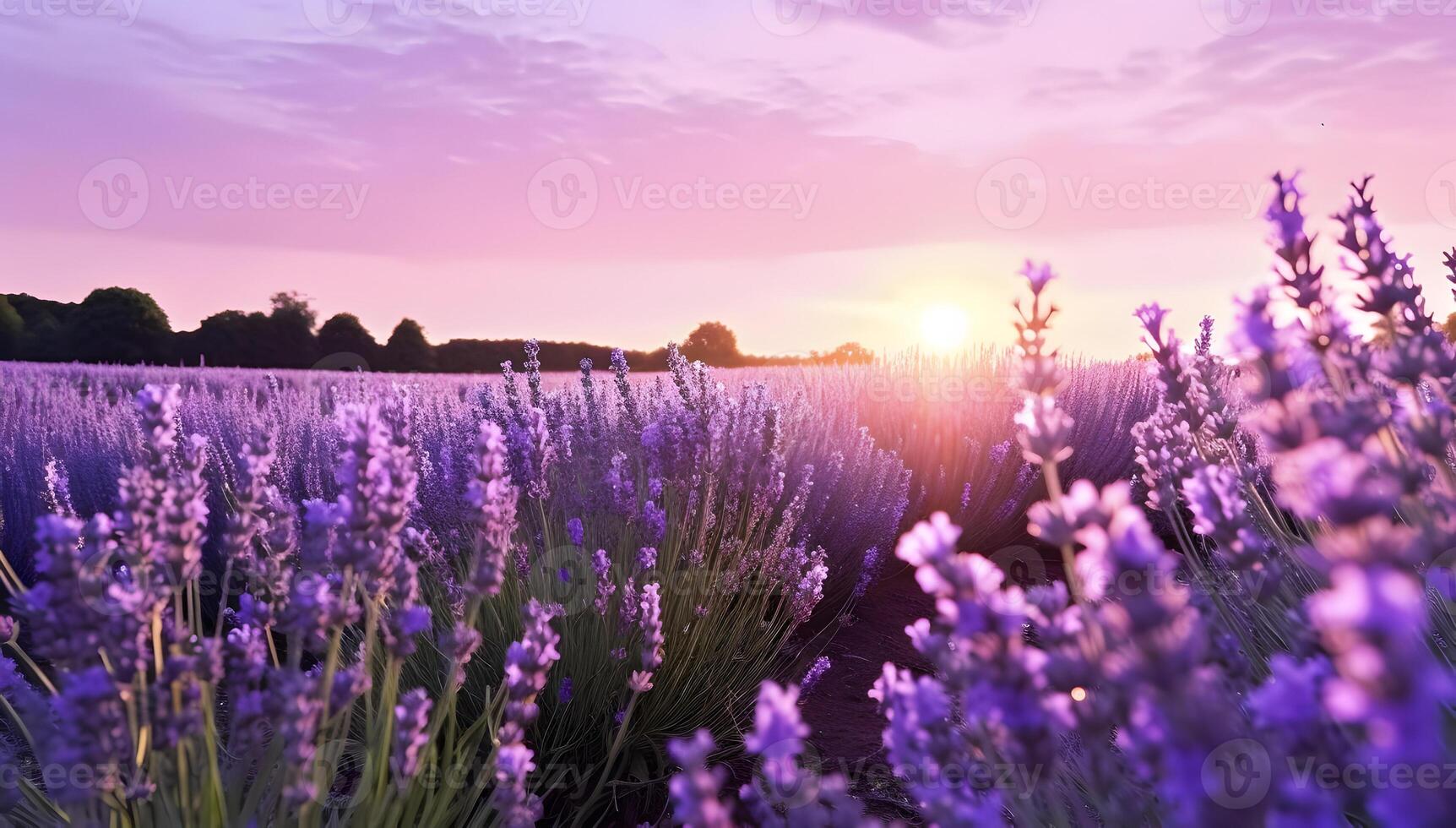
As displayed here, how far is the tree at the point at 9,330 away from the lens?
31.0 metres

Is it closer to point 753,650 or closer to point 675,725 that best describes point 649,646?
point 675,725

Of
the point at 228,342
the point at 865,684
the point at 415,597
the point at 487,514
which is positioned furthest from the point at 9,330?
the point at 487,514

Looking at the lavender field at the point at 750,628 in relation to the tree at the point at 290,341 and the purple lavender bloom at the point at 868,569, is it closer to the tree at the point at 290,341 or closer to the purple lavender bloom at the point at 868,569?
the purple lavender bloom at the point at 868,569

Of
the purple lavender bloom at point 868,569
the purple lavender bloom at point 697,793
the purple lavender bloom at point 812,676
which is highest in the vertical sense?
the purple lavender bloom at point 697,793

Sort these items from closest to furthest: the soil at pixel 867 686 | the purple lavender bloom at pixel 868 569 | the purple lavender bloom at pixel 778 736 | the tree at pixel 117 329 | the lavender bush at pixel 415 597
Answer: the purple lavender bloom at pixel 778 736
the lavender bush at pixel 415 597
the soil at pixel 867 686
the purple lavender bloom at pixel 868 569
the tree at pixel 117 329

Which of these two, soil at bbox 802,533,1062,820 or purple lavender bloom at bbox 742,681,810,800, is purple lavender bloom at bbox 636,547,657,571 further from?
purple lavender bloom at bbox 742,681,810,800

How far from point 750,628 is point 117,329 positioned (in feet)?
119

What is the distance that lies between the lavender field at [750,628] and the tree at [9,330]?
3358 cm

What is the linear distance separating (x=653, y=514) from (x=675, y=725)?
69 centimetres

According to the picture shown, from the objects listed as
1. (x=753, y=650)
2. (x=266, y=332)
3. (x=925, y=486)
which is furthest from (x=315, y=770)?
(x=266, y=332)

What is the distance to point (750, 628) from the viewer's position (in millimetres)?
3633

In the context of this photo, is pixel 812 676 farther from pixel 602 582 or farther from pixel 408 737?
pixel 408 737

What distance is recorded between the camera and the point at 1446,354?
A: 67.0 inches

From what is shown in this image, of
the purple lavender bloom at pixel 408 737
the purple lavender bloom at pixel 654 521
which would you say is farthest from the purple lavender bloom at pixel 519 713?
the purple lavender bloom at pixel 654 521
